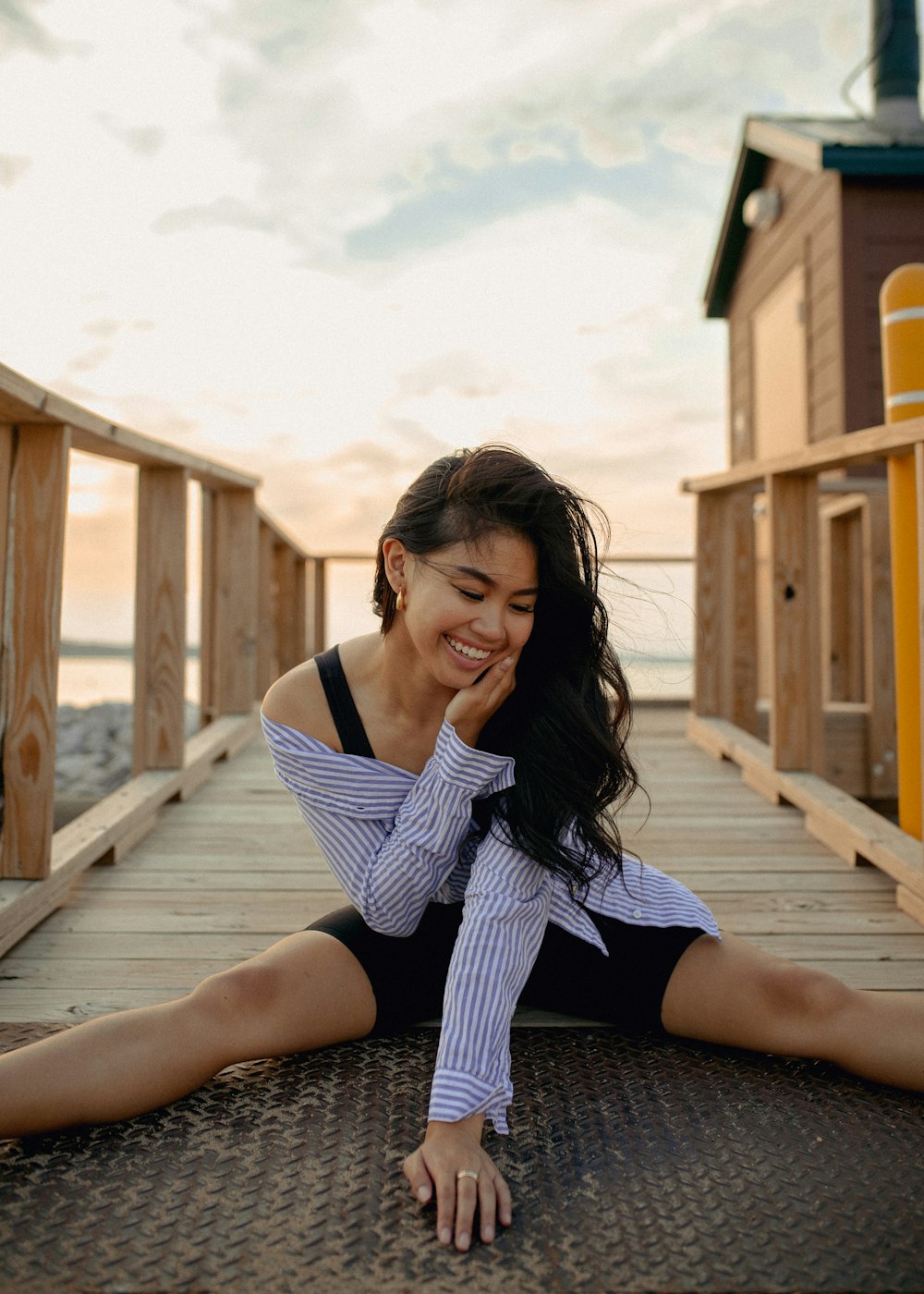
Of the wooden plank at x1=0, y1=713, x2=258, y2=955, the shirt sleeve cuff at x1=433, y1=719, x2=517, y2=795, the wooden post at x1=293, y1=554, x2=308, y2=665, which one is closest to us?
the shirt sleeve cuff at x1=433, y1=719, x2=517, y2=795

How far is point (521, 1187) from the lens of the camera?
3.98ft

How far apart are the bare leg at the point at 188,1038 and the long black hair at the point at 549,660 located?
0.42 m

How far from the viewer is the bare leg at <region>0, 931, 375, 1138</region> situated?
4.17ft

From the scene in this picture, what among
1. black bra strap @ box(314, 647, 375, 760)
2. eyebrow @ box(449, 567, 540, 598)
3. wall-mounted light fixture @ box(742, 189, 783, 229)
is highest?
wall-mounted light fixture @ box(742, 189, 783, 229)

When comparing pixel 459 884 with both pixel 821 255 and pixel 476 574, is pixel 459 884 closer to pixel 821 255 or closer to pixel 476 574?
pixel 476 574

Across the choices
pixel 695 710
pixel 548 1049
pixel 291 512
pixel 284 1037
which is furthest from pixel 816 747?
pixel 291 512

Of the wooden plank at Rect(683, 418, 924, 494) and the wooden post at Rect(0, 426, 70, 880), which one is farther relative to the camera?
the wooden plank at Rect(683, 418, 924, 494)

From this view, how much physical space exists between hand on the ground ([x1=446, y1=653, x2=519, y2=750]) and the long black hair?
0.42ft

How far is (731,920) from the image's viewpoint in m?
2.24

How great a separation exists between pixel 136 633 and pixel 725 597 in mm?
2691

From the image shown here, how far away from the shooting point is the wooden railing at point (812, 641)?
9.02ft

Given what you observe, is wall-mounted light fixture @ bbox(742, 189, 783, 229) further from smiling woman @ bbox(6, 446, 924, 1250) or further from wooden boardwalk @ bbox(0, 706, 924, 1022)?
smiling woman @ bbox(6, 446, 924, 1250)

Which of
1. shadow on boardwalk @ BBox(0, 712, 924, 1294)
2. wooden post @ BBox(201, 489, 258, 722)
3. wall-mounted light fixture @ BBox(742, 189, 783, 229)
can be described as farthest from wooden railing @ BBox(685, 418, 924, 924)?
wall-mounted light fixture @ BBox(742, 189, 783, 229)

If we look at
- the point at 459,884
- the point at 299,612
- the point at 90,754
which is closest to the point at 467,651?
the point at 459,884
